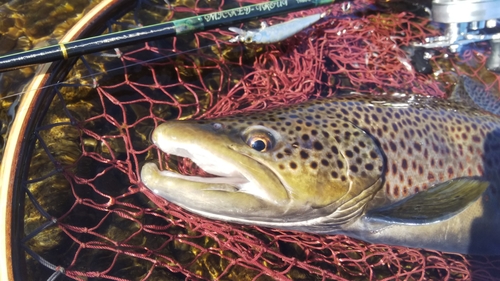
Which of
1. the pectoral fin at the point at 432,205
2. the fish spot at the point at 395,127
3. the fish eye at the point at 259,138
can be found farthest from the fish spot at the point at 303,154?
the fish spot at the point at 395,127

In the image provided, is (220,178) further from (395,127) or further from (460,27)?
(460,27)

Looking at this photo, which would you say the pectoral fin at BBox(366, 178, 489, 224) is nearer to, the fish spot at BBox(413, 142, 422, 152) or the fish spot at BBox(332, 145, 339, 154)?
the fish spot at BBox(413, 142, 422, 152)

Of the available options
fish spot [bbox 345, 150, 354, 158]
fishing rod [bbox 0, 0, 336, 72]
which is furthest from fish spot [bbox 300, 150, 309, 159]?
fishing rod [bbox 0, 0, 336, 72]

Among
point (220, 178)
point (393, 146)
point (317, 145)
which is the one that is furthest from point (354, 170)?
point (220, 178)

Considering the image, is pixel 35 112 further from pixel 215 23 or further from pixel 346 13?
pixel 346 13

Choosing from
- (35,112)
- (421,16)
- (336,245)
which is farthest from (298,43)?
(35,112)
